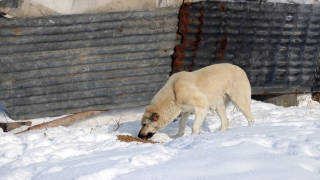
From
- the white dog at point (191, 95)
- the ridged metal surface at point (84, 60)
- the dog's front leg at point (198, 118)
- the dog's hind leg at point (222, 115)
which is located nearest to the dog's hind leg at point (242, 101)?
the white dog at point (191, 95)

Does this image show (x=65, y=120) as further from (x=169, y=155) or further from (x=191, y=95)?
(x=169, y=155)

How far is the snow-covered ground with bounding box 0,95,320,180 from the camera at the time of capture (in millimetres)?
5750

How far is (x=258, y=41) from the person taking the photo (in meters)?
11.3

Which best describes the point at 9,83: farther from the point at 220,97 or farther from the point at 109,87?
the point at 220,97

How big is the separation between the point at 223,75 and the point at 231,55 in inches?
66.5

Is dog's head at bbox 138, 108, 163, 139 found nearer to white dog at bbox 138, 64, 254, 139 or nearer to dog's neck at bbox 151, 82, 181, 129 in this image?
white dog at bbox 138, 64, 254, 139

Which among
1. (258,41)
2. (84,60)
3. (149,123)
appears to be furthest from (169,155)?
(258,41)

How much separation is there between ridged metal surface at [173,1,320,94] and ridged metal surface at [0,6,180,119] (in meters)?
0.39

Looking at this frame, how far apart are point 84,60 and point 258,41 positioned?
3.54 metres

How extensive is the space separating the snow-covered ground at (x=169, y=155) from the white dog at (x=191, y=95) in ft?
1.34

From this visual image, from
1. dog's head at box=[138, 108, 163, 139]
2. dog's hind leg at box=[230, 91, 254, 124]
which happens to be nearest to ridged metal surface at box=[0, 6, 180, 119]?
dog's head at box=[138, 108, 163, 139]

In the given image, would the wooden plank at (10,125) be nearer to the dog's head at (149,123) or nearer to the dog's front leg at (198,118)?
the dog's head at (149,123)

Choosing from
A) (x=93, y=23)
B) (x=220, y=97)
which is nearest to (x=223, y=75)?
(x=220, y=97)

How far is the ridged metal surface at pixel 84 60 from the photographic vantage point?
31.0 ft
